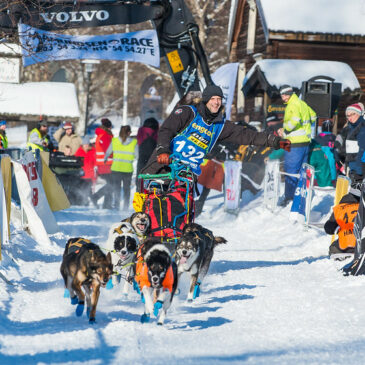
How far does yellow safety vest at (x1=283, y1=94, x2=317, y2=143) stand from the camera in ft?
39.7

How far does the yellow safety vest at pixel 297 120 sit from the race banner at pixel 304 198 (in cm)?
104

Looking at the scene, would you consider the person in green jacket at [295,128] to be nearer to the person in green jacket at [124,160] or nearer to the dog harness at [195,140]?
the person in green jacket at [124,160]

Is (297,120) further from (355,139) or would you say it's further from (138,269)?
(138,269)

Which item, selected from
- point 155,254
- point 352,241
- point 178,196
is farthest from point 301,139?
point 155,254

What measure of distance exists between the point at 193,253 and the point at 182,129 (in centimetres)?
147

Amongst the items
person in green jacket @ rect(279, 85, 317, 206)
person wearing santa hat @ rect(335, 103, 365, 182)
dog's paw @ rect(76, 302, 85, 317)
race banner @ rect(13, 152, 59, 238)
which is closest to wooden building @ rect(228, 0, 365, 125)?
person in green jacket @ rect(279, 85, 317, 206)

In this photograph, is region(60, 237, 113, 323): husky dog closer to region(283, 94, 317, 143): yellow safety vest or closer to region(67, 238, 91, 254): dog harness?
region(67, 238, 91, 254): dog harness

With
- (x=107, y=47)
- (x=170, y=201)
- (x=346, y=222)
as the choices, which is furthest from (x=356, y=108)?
(x=107, y=47)

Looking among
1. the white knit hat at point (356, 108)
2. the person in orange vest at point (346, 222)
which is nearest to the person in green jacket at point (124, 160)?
the white knit hat at point (356, 108)

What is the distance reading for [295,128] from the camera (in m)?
12.3

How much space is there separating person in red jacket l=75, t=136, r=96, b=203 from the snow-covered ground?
6936 mm

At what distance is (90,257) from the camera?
5.18 m

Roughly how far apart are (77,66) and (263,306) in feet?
134

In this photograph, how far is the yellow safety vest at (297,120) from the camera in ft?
39.7
